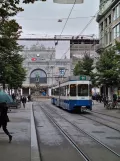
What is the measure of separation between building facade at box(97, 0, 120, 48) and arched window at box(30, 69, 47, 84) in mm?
51600

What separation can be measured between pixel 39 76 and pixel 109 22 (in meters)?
60.7

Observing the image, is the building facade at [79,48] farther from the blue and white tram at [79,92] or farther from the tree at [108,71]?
the blue and white tram at [79,92]

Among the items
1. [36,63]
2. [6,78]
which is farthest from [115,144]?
[36,63]

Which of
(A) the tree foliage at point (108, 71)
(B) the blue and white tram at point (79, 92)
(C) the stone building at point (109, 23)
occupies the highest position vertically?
(C) the stone building at point (109, 23)

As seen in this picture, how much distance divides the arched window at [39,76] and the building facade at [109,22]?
51.6 metres

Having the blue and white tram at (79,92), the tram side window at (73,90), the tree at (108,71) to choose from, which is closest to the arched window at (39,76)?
the tree at (108,71)

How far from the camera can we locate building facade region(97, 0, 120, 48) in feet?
209

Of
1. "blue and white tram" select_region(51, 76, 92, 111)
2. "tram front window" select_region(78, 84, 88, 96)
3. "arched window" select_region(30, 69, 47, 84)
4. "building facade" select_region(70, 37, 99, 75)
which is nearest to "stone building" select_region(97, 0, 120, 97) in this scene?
"blue and white tram" select_region(51, 76, 92, 111)

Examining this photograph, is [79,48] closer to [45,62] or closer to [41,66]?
[45,62]

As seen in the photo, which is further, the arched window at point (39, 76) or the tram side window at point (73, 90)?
the arched window at point (39, 76)

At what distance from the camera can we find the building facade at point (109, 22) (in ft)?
209

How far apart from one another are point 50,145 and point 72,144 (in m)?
0.85

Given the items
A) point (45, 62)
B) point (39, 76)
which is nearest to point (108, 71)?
point (45, 62)

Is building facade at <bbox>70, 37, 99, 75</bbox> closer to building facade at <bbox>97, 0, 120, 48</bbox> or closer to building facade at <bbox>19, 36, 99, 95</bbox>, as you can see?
building facade at <bbox>19, 36, 99, 95</bbox>
